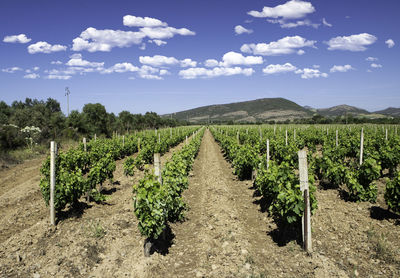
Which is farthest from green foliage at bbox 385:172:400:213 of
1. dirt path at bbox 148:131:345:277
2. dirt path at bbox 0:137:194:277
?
dirt path at bbox 0:137:194:277

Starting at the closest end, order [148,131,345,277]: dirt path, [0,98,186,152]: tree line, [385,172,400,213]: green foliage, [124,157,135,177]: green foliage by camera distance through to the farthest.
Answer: [148,131,345,277]: dirt path, [385,172,400,213]: green foliage, [124,157,135,177]: green foliage, [0,98,186,152]: tree line

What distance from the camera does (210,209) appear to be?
8000mm

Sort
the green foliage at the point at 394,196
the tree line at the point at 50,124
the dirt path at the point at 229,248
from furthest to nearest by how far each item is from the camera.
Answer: the tree line at the point at 50,124 → the green foliage at the point at 394,196 → the dirt path at the point at 229,248

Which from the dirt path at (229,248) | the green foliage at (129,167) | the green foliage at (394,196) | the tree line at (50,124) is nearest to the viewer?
the dirt path at (229,248)

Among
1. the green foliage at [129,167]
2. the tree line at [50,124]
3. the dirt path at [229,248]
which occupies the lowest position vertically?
the dirt path at [229,248]

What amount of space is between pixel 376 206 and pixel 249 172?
5.47 metres

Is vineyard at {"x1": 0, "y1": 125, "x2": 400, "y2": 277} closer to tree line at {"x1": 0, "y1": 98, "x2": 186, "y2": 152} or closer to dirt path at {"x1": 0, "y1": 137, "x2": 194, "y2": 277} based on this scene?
dirt path at {"x1": 0, "y1": 137, "x2": 194, "y2": 277}

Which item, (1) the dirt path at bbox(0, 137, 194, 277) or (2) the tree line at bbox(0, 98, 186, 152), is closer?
(1) the dirt path at bbox(0, 137, 194, 277)

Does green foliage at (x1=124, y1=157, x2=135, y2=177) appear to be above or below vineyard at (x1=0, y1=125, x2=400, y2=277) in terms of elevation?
above

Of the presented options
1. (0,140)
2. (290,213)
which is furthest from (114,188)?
(0,140)

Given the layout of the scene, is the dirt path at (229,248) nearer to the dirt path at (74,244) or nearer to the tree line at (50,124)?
the dirt path at (74,244)

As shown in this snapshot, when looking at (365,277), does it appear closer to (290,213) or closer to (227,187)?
(290,213)

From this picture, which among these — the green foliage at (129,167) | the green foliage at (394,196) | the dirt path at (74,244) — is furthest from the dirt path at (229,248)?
the green foliage at (129,167)

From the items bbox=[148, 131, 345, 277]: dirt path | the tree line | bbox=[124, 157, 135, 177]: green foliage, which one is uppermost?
the tree line
